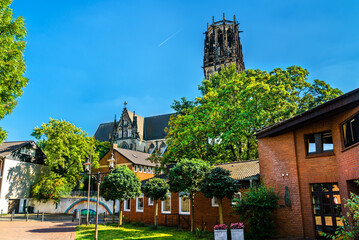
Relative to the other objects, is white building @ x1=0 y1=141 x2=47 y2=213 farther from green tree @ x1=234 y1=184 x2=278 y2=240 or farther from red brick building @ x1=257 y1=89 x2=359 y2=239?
red brick building @ x1=257 y1=89 x2=359 y2=239

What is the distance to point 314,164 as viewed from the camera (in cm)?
1329

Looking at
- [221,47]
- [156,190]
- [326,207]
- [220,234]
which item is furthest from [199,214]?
[221,47]

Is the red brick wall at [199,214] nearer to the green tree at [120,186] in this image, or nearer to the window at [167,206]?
the window at [167,206]

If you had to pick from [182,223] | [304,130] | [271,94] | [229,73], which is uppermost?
[229,73]

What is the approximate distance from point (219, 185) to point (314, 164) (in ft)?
16.1

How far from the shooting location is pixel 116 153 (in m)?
45.8

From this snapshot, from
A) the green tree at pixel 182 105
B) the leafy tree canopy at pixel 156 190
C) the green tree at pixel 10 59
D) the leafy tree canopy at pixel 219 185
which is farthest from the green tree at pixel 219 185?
the green tree at pixel 182 105

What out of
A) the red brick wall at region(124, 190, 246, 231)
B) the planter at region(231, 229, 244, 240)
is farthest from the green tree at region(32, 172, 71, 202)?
the planter at region(231, 229, 244, 240)

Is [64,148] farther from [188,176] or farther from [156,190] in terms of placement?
[188,176]

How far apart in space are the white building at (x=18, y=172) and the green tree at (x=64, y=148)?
8.91ft

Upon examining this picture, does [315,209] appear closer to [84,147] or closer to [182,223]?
[182,223]

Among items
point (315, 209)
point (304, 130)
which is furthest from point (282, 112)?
point (315, 209)

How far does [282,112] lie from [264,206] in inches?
492

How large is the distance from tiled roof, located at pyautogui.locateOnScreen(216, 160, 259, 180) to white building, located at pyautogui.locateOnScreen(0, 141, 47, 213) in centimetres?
3096
